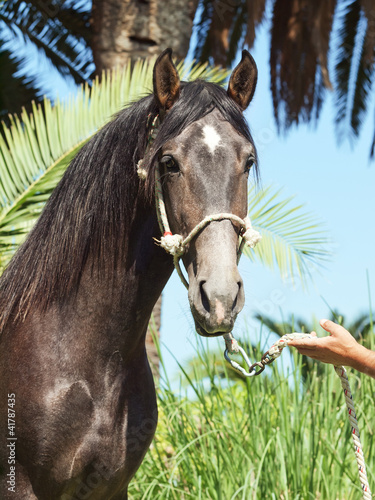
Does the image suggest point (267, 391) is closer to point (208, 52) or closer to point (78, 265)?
point (78, 265)

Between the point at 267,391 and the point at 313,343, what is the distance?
2088mm

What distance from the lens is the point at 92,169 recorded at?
2.40m

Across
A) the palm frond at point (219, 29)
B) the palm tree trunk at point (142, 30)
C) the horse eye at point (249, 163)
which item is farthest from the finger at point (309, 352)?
the palm frond at point (219, 29)

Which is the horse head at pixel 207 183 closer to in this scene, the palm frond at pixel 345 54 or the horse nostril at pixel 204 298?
the horse nostril at pixel 204 298

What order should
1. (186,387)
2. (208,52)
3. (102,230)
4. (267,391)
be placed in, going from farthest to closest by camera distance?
(208,52)
(186,387)
(267,391)
(102,230)

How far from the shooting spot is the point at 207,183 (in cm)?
203

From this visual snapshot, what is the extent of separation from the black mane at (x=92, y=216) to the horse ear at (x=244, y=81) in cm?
8

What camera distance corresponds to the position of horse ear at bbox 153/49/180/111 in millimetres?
2254

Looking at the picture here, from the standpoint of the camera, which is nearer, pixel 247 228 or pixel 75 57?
pixel 247 228

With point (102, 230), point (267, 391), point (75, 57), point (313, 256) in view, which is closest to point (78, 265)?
point (102, 230)

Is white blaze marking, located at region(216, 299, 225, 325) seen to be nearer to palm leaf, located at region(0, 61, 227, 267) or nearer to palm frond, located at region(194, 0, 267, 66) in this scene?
palm leaf, located at region(0, 61, 227, 267)

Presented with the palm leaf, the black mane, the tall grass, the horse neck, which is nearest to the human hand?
the horse neck

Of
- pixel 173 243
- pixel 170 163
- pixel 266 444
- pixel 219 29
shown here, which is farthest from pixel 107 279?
pixel 219 29

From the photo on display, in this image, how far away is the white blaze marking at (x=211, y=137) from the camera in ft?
6.86
